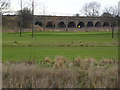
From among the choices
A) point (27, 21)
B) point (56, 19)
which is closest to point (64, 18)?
point (56, 19)

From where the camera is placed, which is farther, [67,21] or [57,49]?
[67,21]

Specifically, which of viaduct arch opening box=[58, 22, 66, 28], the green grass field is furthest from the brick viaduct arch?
the green grass field

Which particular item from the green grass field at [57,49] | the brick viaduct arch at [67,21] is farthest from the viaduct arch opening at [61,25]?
the green grass field at [57,49]

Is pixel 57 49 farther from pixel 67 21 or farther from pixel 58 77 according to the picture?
pixel 67 21

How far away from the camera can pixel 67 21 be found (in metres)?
88.8

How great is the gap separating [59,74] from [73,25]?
273 ft

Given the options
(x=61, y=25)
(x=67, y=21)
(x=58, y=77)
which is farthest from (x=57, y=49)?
(x=61, y=25)

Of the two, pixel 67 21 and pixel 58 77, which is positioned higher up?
pixel 67 21

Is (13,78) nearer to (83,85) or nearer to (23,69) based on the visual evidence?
(23,69)

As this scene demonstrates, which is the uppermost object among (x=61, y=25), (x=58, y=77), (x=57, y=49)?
(x=61, y=25)

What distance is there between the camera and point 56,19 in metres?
87.1

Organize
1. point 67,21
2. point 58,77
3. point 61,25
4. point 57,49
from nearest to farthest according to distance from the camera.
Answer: point 58,77
point 57,49
point 67,21
point 61,25

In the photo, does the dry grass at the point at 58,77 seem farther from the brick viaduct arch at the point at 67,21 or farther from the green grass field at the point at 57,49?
the brick viaduct arch at the point at 67,21

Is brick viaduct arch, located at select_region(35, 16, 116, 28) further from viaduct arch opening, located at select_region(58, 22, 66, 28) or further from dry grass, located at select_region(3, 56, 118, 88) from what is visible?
dry grass, located at select_region(3, 56, 118, 88)
